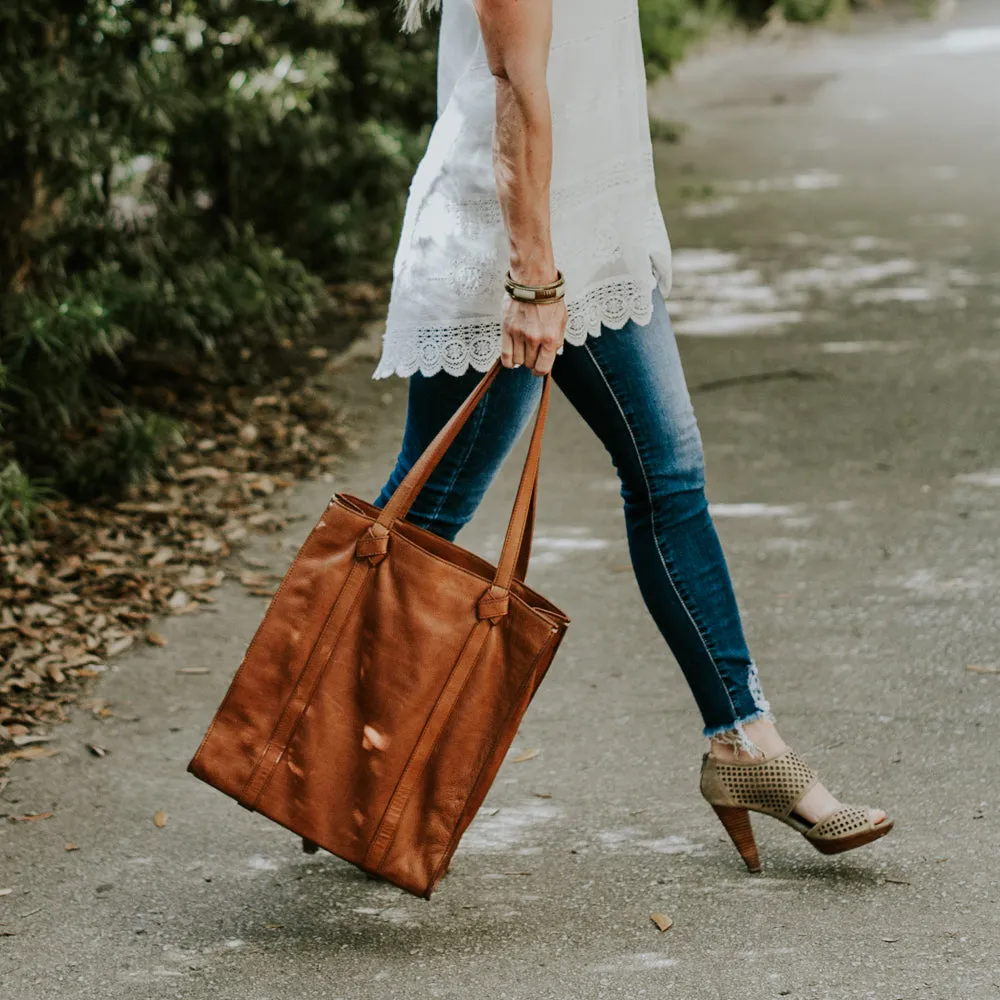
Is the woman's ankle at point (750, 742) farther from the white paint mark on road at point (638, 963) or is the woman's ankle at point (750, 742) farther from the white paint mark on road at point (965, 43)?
the white paint mark on road at point (965, 43)

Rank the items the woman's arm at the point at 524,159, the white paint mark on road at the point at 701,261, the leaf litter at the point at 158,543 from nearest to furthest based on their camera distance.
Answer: the woman's arm at the point at 524,159, the leaf litter at the point at 158,543, the white paint mark on road at the point at 701,261

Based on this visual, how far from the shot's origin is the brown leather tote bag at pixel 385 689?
270 cm

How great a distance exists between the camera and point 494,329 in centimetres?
286

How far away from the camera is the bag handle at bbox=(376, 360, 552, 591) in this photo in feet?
8.83

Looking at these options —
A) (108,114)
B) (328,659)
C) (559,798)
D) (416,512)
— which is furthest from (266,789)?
(108,114)

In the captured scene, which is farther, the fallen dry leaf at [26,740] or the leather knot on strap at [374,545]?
the fallen dry leaf at [26,740]

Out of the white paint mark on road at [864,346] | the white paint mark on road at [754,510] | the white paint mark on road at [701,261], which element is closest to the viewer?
the white paint mark on road at [754,510]

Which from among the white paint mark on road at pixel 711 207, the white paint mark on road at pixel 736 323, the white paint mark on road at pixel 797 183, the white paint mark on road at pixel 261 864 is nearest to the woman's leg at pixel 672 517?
the white paint mark on road at pixel 261 864

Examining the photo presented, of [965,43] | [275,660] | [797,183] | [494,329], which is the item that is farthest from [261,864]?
[965,43]

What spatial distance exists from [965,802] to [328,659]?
4.77 ft

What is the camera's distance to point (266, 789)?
109 inches

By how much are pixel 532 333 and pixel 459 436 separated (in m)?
0.31

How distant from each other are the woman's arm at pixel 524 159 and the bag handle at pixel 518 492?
0.09m

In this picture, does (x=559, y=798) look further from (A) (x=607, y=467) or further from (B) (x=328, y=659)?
(A) (x=607, y=467)
